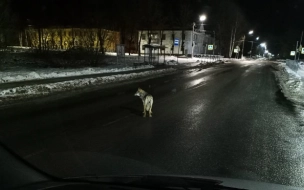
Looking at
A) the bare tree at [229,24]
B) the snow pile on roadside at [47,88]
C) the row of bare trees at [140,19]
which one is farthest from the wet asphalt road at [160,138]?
the bare tree at [229,24]

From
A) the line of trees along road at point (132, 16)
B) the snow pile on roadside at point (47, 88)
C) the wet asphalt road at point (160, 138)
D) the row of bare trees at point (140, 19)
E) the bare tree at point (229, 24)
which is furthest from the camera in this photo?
the bare tree at point (229, 24)

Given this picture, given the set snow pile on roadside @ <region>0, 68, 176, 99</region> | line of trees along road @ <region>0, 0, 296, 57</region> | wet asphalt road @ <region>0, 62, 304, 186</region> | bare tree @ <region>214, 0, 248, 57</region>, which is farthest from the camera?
bare tree @ <region>214, 0, 248, 57</region>

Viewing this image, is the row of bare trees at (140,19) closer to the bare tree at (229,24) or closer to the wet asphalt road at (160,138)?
the bare tree at (229,24)

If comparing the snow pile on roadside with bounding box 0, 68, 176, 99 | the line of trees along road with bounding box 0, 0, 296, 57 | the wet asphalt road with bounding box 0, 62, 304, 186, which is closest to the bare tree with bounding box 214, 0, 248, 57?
the line of trees along road with bounding box 0, 0, 296, 57

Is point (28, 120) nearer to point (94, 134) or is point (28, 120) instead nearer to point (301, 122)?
point (94, 134)

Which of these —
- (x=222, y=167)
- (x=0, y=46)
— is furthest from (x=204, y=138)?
(x=0, y=46)

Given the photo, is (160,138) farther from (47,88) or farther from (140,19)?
(140,19)

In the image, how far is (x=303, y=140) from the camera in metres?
7.48

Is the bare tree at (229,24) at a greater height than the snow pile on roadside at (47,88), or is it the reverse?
the bare tree at (229,24)

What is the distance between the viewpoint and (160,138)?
7184 millimetres

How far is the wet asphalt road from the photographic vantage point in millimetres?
5238

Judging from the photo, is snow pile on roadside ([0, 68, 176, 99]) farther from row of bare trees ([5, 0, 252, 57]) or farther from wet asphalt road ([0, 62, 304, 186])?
row of bare trees ([5, 0, 252, 57])

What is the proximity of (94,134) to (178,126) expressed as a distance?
2406 millimetres

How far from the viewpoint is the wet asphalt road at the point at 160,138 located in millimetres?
5238
